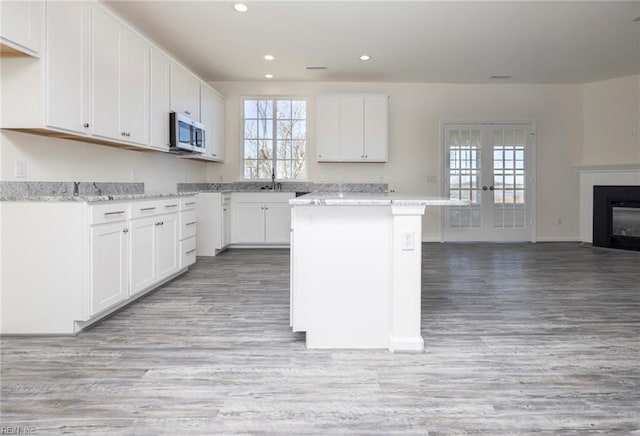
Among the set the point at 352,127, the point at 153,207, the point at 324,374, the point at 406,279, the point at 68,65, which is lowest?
the point at 324,374

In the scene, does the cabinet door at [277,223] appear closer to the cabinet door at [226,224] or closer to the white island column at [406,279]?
the cabinet door at [226,224]

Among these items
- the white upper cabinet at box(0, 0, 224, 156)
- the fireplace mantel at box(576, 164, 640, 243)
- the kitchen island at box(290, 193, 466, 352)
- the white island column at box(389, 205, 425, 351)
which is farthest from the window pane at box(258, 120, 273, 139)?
the fireplace mantel at box(576, 164, 640, 243)

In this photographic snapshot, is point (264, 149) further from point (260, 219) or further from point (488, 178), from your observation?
point (488, 178)

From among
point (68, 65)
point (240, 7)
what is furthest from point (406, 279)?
point (240, 7)

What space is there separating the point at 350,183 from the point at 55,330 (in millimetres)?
4724

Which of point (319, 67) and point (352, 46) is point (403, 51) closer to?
point (352, 46)

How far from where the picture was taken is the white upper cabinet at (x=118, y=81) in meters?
2.86

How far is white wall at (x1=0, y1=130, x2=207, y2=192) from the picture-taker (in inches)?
97.8

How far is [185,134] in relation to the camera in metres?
4.28

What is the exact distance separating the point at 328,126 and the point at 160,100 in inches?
109

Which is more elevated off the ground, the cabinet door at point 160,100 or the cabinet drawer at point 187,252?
the cabinet door at point 160,100

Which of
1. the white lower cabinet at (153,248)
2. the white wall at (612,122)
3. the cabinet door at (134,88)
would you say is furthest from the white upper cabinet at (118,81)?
the white wall at (612,122)

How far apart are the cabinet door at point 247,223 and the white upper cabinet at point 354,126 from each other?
1513 millimetres

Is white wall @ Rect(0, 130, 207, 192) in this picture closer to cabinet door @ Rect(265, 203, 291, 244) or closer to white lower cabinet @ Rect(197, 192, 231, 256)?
white lower cabinet @ Rect(197, 192, 231, 256)
